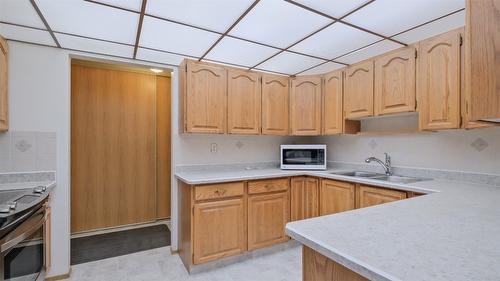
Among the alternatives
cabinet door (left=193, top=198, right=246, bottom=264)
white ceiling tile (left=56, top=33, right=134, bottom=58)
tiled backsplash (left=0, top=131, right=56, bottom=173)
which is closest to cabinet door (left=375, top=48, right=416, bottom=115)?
cabinet door (left=193, top=198, right=246, bottom=264)

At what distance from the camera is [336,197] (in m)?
2.46

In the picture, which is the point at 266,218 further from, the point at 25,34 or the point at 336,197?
the point at 25,34

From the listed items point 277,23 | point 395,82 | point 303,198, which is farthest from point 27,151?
point 395,82

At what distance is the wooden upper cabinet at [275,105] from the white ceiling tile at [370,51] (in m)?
0.75

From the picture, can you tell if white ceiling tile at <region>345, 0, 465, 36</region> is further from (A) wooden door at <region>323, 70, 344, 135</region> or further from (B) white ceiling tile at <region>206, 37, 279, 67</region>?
(A) wooden door at <region>323, 70, 344, 135</region>

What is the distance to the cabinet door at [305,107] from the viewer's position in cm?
301

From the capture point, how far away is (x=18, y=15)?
1.60m

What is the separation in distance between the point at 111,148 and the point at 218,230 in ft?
6.69

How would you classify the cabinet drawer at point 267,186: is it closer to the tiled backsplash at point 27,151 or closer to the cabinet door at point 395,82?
the cabinet door at point 395,82

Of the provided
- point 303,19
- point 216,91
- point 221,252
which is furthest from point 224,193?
point 303,19

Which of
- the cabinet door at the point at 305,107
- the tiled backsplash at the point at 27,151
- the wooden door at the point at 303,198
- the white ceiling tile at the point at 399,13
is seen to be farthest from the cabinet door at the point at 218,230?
the white ceiling tile at the point at 399,13

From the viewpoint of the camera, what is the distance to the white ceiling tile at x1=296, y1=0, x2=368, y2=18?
148 centimetres

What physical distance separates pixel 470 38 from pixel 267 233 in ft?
7.49

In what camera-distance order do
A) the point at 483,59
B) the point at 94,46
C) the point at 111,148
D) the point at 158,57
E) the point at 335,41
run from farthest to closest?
the point at 111,148
the point at 158,57
the point at 94,46
the point at 335,41
the point at 483,59
